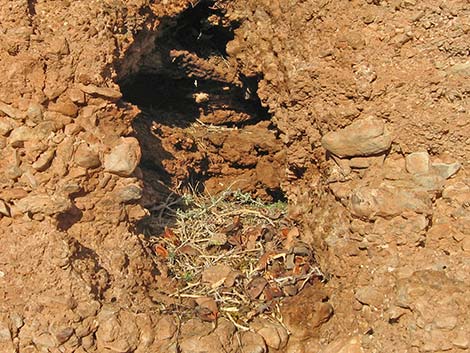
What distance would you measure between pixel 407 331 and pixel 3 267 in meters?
1.39

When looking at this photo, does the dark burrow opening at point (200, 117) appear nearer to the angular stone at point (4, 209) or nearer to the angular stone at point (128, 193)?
the angular stone at point (128, 193)

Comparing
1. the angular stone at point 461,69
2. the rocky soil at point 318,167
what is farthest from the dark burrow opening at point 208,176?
the angular stone at point 461,69

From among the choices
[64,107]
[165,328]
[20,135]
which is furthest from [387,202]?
[20,135]

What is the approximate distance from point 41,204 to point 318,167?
1.11 meters

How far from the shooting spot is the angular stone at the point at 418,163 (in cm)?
228

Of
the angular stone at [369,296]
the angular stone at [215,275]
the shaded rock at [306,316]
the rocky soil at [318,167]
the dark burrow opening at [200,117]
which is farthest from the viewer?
the dark burrow opening at [200,117]

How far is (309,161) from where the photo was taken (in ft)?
8.77

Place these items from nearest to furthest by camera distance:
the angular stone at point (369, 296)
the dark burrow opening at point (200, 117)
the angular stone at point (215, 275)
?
the angular stone at point (369, 296) → the angular stone at point (215, 275) → the dark burrow opening at point (200, 117)

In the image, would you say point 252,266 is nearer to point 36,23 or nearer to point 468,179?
point 468,179

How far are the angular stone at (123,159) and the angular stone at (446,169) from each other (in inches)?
42.9

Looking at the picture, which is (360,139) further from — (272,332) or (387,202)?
(272,332)

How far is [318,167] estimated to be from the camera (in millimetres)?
2627

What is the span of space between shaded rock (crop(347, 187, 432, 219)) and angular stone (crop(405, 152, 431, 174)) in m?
0.08

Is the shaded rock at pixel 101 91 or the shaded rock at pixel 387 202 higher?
the shaded rock at pixel 101 91
